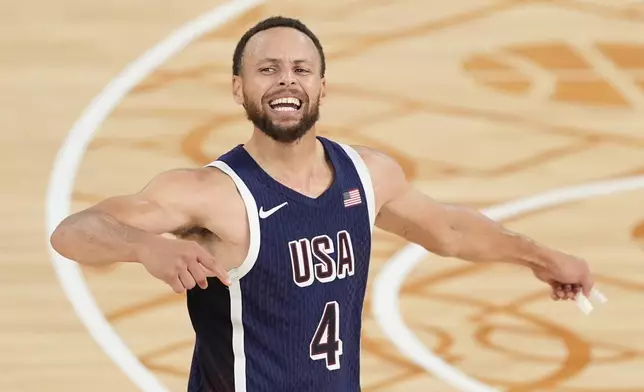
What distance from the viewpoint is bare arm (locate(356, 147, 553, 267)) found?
344cm

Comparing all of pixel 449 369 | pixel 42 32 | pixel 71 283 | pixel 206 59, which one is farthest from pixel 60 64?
pixel 449 369

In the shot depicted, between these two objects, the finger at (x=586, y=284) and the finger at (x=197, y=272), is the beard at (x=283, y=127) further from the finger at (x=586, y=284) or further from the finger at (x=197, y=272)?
the finger at (x=586, y=284)

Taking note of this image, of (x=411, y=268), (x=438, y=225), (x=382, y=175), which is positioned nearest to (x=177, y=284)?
(x=382, y=175)

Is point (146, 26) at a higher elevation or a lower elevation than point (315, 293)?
higher

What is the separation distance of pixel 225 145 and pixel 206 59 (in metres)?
0.56

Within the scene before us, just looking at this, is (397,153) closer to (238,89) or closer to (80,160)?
(80,160)

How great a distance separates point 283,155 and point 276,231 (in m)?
0.22

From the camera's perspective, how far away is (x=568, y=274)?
3627mm

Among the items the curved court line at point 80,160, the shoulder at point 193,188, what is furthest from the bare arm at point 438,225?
the curved court line at point 80,160

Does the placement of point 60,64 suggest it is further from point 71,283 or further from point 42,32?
point 71,283

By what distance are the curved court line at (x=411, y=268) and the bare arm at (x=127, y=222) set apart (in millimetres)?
2322

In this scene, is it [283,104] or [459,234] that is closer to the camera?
[283,104]

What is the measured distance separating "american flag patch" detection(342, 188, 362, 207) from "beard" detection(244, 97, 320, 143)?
0.70ft

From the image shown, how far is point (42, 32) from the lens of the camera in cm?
606
